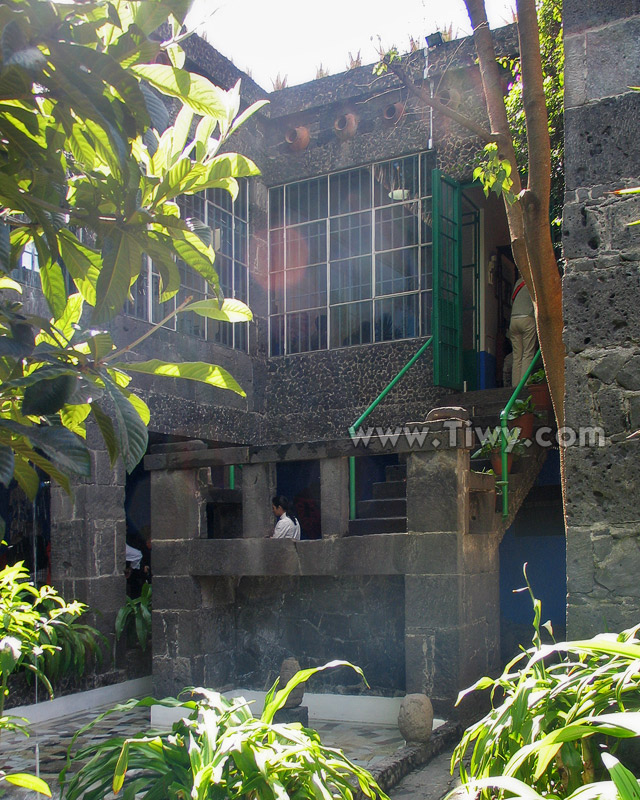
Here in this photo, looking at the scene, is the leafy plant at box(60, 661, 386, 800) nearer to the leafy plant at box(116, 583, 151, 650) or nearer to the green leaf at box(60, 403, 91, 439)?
the green leaf at box(60, 403, 91, 439)

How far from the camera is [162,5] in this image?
1762 mm

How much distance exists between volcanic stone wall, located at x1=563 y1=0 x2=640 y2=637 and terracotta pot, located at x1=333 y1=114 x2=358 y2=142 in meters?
6.39

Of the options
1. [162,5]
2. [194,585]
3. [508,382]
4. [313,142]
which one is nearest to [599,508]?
[162,5]

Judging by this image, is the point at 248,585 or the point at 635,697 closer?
the point at 635,697

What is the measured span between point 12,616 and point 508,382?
7902 mm

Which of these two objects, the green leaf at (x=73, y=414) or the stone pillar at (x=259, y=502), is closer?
the green leaf at (x=73, y=414)

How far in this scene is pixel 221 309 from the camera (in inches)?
87.1

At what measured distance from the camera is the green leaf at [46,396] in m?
1.72

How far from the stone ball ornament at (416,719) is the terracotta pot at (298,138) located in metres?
7.32

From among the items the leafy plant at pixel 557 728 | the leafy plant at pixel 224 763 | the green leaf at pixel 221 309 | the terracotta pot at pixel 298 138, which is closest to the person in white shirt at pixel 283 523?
the leafy plant at pixel 224 763

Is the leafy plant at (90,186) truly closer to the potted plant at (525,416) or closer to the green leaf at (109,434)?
the green leaf at (109,434)

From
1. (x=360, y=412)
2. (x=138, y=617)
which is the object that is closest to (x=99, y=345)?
(x=138, y=617)

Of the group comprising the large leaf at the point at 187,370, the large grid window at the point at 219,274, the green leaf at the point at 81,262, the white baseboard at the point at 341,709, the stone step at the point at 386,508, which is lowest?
the white baseboard at the point at 341,709

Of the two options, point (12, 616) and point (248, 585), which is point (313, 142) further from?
point (12, 616)
